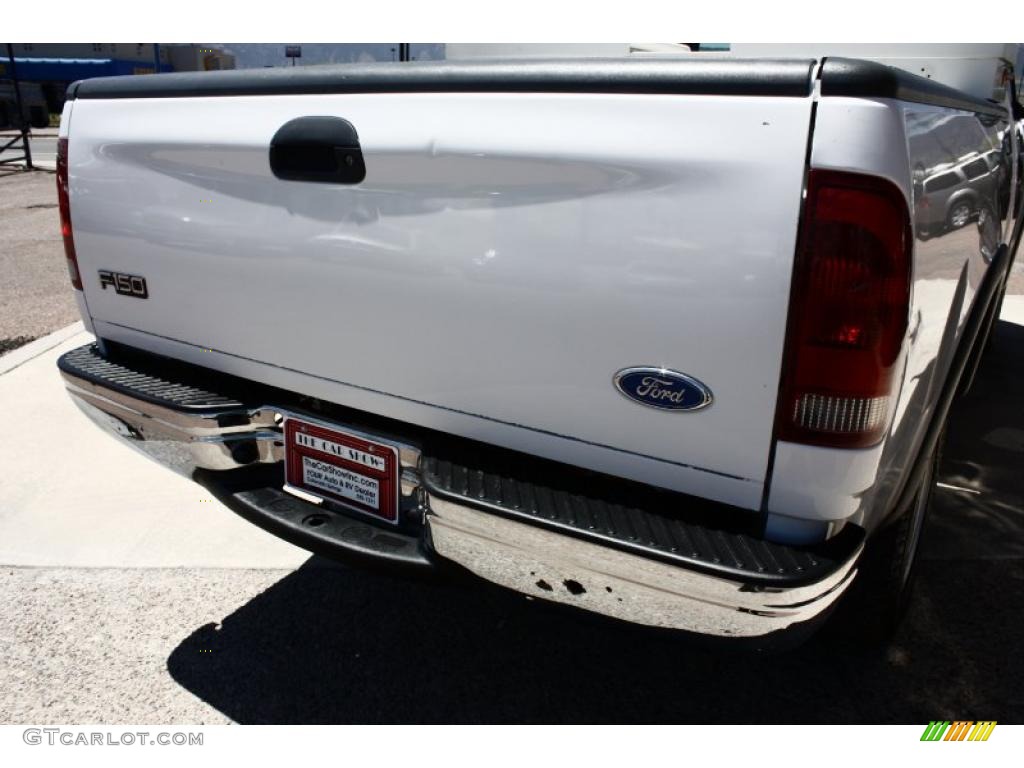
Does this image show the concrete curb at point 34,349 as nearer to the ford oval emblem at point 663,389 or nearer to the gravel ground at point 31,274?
the gravel ground at point 31,274

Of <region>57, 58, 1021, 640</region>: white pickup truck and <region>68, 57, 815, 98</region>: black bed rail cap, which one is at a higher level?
<region>68, 57, 815, 98</region>: black bed rail cap

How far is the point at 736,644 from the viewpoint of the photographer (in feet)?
5.45

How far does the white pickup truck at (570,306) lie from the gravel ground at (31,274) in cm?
393

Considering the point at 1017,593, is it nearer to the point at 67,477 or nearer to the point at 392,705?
the point at 392,705

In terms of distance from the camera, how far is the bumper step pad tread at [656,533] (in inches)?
61.7

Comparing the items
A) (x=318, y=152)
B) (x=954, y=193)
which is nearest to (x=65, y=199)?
(x=318, y=152)

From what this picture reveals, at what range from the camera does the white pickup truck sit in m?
1.46

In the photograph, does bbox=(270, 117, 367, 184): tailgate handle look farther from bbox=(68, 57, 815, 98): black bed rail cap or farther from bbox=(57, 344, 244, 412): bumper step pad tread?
bbox=(57, 344, 244, 412): bumper step pad tread

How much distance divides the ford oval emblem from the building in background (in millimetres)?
33596

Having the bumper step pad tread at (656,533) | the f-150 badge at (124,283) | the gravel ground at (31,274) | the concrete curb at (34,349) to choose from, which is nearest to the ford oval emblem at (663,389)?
the bumper step pad tread at (656,533)

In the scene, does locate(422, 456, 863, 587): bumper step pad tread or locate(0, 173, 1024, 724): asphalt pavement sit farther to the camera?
locate(0, 173, 1024, 724): asphalt pavement

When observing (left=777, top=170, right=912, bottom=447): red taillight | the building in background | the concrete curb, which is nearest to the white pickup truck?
(left=777, top=170, right=912, bottom=447): red taillight

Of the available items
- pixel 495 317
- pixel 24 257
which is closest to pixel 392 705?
pixel 495 317

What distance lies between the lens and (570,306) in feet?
5.42
